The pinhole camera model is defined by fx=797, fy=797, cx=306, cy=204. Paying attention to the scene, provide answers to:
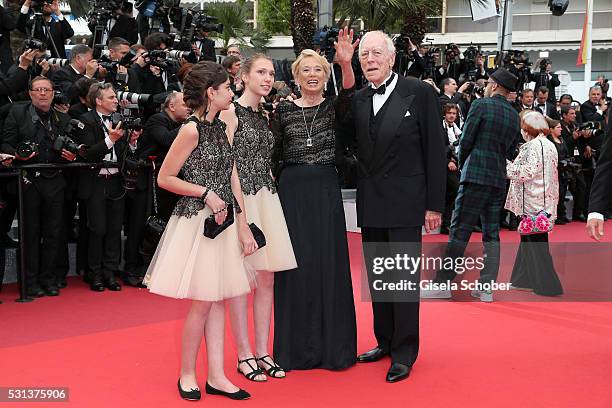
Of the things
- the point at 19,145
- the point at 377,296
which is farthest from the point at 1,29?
the point at 377,296

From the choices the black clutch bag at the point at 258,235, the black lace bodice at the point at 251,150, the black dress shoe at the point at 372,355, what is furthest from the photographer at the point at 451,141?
the black clutch bag at the point at 258,235

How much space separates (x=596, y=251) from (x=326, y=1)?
493 cm

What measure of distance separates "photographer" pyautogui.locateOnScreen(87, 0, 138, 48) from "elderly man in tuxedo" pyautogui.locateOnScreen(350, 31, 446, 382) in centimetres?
502

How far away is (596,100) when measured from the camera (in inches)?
553

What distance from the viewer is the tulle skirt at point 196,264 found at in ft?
12.7

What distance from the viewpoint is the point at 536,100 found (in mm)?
13195

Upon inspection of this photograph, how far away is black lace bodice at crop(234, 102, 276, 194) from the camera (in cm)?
445

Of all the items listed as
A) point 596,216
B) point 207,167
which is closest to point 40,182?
point 207,167

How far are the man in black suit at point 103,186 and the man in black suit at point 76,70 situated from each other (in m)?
0.63

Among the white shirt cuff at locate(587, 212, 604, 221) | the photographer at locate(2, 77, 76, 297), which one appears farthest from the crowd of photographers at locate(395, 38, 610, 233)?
the white shirt cuff at locate(587, 212, 604, 221)

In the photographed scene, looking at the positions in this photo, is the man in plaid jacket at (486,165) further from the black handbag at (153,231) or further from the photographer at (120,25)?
the photographer at (120,25)

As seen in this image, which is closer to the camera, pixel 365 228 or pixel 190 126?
pixel 190 126

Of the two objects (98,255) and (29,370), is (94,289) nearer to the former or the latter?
(98,255)

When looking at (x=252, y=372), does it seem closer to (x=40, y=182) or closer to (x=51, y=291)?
(x=51, y=291)
